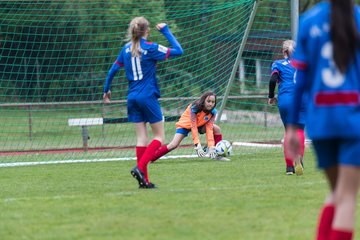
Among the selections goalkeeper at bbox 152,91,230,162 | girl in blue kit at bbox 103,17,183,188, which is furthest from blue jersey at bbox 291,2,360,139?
goalkeeper at bbox 152,91,230,162

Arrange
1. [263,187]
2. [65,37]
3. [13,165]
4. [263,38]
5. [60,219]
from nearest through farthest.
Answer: [60,219] → [263,187] → [13,165] → [65,37] → [263,38]

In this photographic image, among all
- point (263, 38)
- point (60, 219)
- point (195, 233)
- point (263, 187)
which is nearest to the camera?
point (195, 233)

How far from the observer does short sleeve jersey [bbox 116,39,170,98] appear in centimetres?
938

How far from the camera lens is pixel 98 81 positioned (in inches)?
675

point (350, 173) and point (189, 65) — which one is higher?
point (350, 173)

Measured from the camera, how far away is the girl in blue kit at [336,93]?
15.6 ft

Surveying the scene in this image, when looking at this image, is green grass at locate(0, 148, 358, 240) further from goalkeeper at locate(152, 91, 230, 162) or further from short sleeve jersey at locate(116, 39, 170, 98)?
goalkeeper at locate(152, 91, 230, 162)

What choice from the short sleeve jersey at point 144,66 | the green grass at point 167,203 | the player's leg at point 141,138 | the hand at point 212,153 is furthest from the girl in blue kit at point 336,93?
the hand at point 212,153

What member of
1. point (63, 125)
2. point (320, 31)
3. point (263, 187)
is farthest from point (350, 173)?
point (63, 125)

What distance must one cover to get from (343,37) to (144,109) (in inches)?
192

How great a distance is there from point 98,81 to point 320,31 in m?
12.6

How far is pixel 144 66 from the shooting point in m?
9.42

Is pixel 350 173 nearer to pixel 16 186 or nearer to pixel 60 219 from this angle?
pixel 60 219

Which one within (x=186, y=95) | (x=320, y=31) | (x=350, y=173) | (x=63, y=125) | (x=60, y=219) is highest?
(x=320, y=31)
